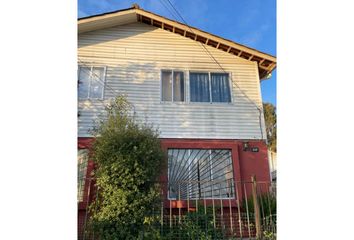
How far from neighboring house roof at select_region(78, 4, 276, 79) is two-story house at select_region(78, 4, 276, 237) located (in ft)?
0.09

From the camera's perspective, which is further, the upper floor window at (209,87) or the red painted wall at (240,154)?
the upper floor window at (209,87)

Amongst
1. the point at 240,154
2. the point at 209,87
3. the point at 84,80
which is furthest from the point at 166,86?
the point at 240,154

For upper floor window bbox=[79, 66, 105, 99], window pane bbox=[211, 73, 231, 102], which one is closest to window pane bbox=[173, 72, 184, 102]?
window pane bbox=[211, 73, 231, 102]

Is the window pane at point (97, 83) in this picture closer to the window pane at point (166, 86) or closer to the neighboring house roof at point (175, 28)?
the neighboring house roof at point (175, 28)

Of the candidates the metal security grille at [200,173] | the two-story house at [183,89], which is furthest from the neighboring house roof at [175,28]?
the metal security grille at [200,173]

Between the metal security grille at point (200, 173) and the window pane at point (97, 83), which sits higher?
the window pane at point (97, 83)

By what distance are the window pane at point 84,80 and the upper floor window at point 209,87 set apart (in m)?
3.01

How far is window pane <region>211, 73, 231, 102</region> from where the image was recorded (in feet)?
26.7

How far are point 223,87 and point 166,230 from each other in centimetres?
455

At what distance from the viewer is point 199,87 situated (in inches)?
324

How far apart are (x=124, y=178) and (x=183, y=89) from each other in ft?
11.6

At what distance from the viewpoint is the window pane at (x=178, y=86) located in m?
8.09

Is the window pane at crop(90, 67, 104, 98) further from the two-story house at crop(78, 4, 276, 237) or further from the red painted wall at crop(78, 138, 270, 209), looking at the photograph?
the red painted wall at crop(78, 138, 270, 209)
